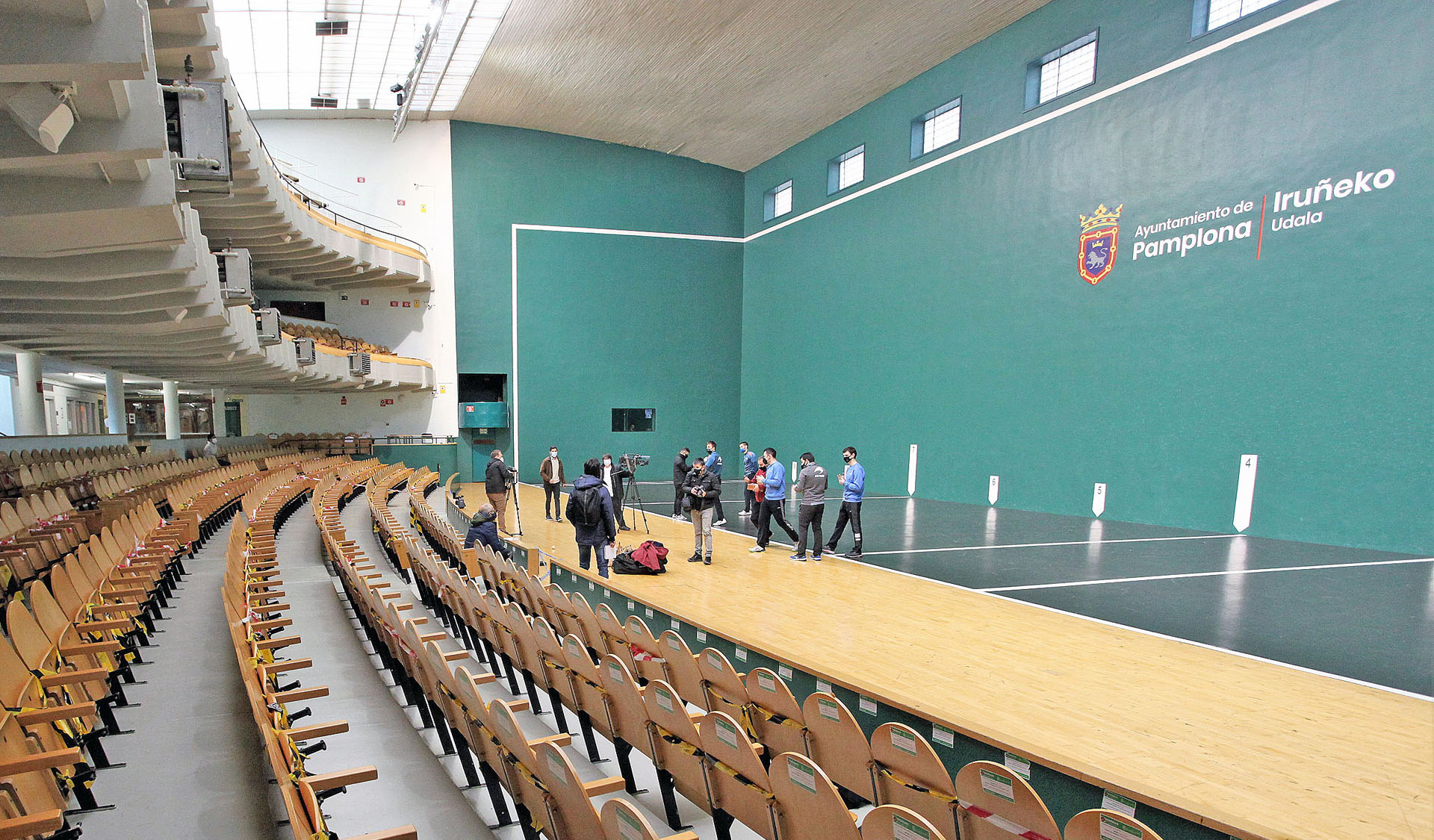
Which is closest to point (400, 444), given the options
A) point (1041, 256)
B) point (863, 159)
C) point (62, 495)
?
point (62, 495)

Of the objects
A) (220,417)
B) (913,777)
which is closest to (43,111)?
(913,777)

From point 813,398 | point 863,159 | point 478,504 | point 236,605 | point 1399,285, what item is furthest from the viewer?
point 813,398

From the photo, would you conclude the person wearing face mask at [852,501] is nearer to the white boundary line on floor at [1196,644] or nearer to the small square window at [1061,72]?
the white boundary line on floor at [1196,644]

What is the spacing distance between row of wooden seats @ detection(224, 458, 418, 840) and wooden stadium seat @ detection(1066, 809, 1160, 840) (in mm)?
1711

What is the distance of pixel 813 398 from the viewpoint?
16250 millimetres

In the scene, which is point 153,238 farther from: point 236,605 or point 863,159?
point 863,159

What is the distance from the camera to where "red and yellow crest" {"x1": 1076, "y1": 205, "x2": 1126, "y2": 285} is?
997 centimetres

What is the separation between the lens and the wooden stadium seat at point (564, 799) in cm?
184

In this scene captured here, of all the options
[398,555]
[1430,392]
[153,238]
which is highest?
[153,238]

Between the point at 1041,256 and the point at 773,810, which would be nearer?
the point at 773,810

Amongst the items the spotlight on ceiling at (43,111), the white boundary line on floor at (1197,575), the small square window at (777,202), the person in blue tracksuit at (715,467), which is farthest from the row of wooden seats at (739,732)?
the small square window at (777,202)

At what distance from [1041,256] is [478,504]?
412 inches

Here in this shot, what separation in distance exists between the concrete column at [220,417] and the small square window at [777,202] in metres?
13.7

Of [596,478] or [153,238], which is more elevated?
[153,238]
